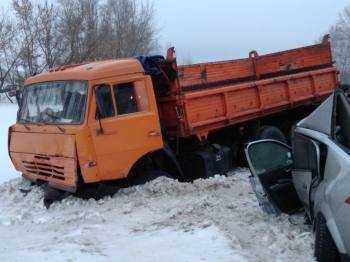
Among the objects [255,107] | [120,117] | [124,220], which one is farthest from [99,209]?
[255,107]

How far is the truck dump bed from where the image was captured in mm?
7742

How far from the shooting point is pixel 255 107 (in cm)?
920

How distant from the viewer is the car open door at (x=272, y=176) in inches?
204

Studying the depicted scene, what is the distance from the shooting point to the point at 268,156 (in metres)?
5.39

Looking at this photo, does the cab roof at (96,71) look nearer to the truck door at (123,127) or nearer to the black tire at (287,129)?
the truck door at (123,127)

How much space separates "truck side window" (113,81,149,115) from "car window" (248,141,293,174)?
2253 mm

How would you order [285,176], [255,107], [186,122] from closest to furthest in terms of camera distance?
[285,176]
[186,122]
[255,107]

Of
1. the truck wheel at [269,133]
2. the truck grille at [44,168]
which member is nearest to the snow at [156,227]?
the truck grille at [44,168]

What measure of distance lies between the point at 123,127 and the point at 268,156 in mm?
2334

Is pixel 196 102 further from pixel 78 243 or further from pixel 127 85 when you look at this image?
pixel 78 243

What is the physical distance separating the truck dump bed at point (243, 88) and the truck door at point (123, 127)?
30.0 inches

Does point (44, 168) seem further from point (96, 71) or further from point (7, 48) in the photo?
point (7, 48)

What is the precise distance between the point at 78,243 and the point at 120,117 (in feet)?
7.75

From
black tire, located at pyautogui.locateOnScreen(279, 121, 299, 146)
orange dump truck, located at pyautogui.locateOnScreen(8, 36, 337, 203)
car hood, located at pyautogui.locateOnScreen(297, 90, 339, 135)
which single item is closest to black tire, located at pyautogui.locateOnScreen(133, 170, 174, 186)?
orange dump truck, located at pyautogui.locateOnScreen(8, 36, 337, 203)
